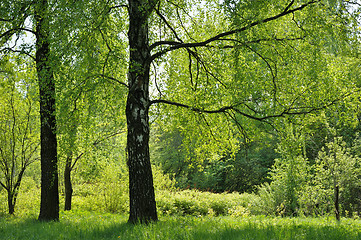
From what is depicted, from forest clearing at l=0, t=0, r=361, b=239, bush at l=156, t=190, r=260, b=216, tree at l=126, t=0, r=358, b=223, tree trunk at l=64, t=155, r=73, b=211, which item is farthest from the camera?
bush at l=156, t=190, r=260, b=216

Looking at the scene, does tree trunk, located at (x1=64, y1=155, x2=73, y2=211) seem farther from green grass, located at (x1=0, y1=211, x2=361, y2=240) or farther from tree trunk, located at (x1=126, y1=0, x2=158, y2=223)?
tree trunk, located at (x1=126, y1=0, x2=158, y2=223)

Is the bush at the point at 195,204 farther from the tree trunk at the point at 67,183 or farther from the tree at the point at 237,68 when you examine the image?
the tree at the point at 237,68

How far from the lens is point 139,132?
20.4 ft

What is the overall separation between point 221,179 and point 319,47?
19.8 metres

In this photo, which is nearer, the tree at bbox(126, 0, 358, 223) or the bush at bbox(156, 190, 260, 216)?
the tree at bbox(126, 0, 358, 223)

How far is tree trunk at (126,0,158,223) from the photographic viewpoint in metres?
6.08

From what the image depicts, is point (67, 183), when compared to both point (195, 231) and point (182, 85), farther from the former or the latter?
point (195, 231)

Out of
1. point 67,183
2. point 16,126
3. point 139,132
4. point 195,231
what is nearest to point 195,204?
point 67,183

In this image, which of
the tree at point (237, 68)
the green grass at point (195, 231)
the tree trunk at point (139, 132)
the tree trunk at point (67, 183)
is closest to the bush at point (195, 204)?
the tree trunk at point (67, 183)

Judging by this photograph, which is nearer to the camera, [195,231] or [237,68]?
[195,231]

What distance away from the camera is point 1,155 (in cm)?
1196

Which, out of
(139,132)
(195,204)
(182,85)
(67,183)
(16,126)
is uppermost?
(182,85)

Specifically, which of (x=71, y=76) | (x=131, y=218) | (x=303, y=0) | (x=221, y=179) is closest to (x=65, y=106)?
(x=71, y=76)

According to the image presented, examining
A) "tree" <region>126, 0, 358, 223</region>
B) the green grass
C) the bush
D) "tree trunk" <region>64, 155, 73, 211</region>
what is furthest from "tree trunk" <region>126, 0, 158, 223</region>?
"tree trunk" <region>64, 155, 73, 211</region>
